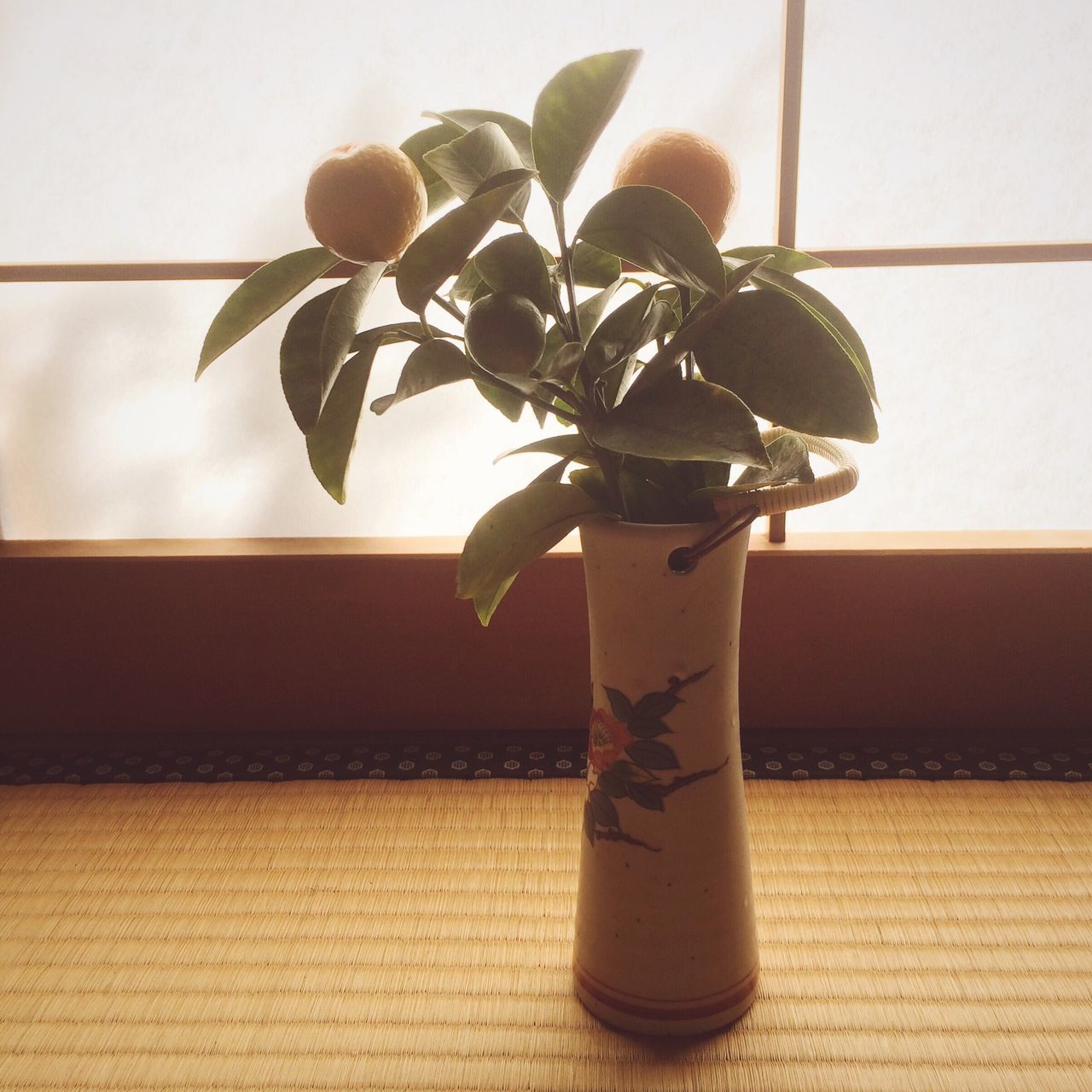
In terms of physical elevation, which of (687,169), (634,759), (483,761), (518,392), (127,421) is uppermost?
(687,169)

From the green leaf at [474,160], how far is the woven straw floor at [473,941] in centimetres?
52

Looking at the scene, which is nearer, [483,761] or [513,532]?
[513,532]

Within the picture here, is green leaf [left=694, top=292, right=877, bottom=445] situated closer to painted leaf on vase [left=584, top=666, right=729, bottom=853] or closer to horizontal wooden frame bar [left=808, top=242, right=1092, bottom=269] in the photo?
painted leaf on vase [left=584, top=666, right=729, bottom=853]

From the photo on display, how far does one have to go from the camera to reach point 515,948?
0.71m

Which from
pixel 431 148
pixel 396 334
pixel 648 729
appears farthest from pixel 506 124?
pixel 648 729

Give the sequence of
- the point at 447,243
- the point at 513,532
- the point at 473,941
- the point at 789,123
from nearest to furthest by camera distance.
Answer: the point at 447,243 < the point at 513,532 < the point at 473,941 < the point at 789,123

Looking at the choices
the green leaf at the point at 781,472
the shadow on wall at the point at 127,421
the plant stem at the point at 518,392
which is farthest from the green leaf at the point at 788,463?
the shadow on wall at the point at 127,421

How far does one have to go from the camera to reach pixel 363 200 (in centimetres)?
46

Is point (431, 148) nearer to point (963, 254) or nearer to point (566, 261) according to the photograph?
point (566, 261)

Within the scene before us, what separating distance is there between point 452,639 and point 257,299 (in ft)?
1.69

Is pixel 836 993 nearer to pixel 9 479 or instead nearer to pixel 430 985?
pixel 430 985

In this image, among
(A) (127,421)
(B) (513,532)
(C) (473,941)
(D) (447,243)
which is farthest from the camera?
(A) (127,421)

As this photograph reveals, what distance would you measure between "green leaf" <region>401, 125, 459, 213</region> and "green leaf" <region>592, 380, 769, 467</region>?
20 centimetres

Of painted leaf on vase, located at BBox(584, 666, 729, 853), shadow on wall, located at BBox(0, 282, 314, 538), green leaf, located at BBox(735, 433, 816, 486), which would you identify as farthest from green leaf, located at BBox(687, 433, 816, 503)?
shadow on wall, located at BBox(0, 282, 314, 538)
